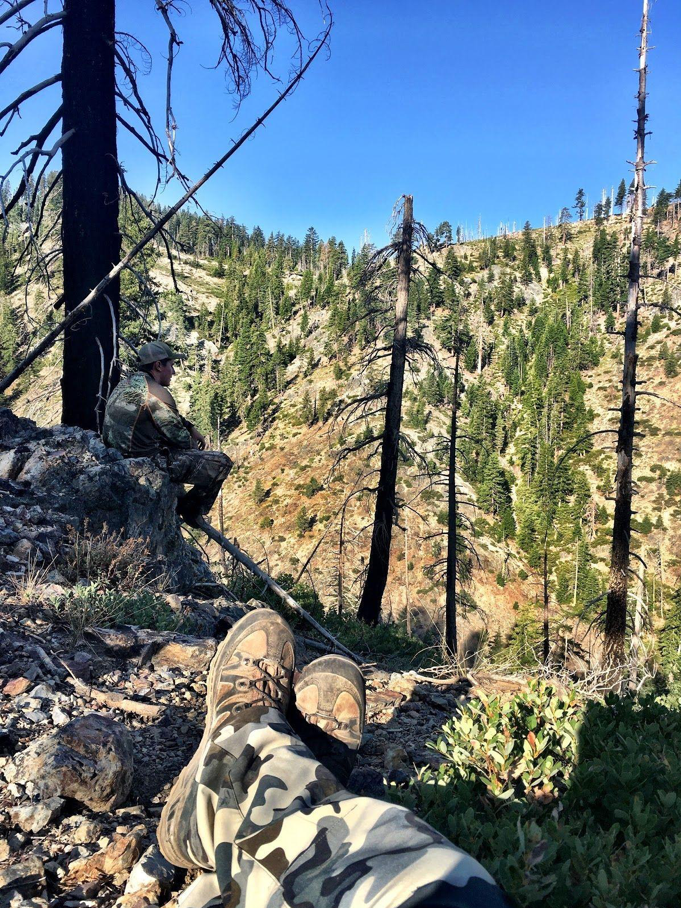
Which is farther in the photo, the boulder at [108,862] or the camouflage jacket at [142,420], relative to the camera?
the camouflage jacket at [142,420]

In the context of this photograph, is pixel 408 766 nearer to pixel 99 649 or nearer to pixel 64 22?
pixel 99 649

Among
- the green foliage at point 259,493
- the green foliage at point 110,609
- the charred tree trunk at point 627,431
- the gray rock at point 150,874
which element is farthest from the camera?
the green foliage at point 259,493

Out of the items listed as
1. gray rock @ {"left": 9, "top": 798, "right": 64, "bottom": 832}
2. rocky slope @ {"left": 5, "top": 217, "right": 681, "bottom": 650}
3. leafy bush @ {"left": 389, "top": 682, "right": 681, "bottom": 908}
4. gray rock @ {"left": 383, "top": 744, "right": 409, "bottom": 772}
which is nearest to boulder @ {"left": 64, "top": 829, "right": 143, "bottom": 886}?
gray rock @ {"left": 9, "top": 798, "right": 64, "bottom": 832}

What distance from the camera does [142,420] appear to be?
441cm

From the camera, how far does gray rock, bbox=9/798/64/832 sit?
1.64m

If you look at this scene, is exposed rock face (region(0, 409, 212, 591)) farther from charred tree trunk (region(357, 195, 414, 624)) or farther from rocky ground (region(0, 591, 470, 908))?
charred tree trunk (region(357, 195, 414, 624))

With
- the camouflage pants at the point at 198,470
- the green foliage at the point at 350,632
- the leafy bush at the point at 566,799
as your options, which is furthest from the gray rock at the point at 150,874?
the green foliage at the point at 350,632

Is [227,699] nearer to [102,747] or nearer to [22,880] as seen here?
[102,747]

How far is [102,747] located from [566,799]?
4.68 feet

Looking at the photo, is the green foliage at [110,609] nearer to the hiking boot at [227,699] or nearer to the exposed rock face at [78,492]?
the exposed rock face at [78,492]

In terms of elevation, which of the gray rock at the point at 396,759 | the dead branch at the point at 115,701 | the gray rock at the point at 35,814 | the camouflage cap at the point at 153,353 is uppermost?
the camouflage cap at the point at 153,353

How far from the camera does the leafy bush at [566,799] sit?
1.11m

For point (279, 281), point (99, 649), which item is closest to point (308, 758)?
point (99, 649)

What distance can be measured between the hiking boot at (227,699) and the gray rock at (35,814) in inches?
12.4
